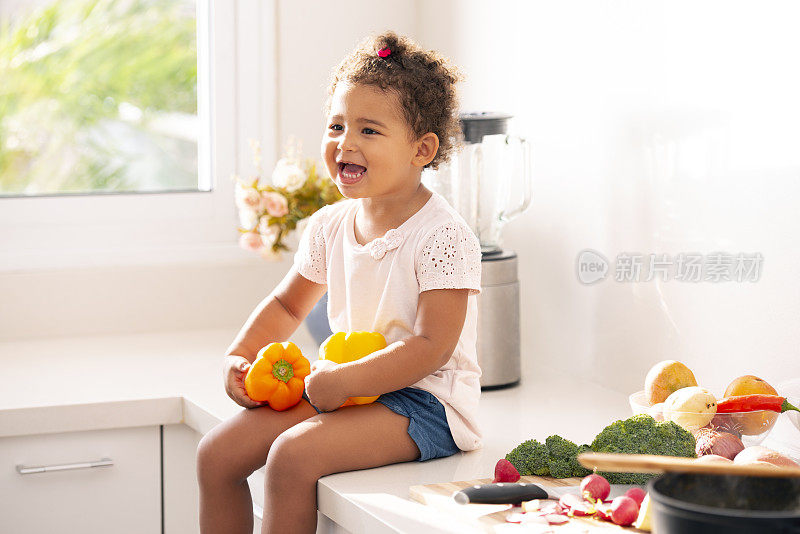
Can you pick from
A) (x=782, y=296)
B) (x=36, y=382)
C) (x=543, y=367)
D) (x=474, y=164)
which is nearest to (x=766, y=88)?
(x=782, y=296)

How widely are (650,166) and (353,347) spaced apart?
612 mm

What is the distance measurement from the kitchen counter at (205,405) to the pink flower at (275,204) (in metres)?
0.27

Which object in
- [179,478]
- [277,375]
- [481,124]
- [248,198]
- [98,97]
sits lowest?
[179,478]

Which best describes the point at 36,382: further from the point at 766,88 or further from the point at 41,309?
the point at 766,88

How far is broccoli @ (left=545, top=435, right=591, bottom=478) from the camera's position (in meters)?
1.18

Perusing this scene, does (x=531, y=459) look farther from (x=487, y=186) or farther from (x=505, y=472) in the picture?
(x=487, y=186)

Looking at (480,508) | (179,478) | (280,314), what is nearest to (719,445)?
(480,508)

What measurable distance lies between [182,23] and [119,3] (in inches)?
5.5

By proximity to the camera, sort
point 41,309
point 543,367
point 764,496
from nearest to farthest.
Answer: point 764,496
point 543,367
point 41,309

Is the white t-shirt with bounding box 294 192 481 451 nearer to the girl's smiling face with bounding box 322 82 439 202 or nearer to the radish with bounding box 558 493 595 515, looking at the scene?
the girl's smiling face with bounding box 322 82 439 202

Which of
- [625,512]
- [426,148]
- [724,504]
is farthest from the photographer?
[426,148]

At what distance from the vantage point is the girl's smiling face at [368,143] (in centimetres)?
129

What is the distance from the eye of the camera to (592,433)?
56.5 inches

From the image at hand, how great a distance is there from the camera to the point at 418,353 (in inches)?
48.6
